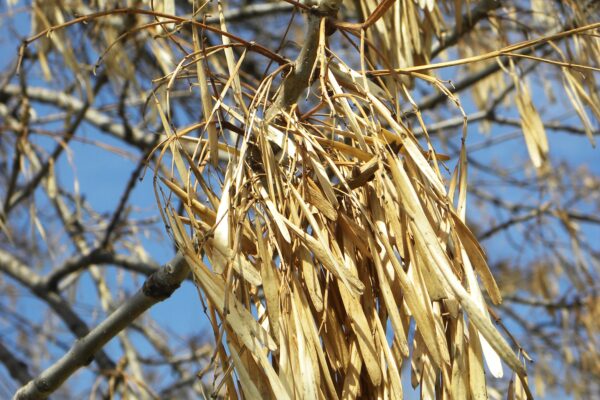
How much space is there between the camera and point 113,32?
4.46 ft

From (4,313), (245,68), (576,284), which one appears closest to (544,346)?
(576,284)

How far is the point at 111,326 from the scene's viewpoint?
843mm

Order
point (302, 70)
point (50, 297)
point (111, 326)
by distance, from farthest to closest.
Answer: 1. point (50, 297)
2. point (111, 326)
3. point (302, 70)

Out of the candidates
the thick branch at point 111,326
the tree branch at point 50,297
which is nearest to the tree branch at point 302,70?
the thick branch at point 111,326

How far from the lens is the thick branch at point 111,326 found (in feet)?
2.46

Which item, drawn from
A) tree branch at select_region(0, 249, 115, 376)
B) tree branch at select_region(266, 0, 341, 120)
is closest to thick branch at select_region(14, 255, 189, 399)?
tree branch at select_region(266, 0, 341, 120)

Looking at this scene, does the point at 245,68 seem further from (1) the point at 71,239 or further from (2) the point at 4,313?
(2) the point at 4,313

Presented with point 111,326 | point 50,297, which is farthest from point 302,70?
point 50,297

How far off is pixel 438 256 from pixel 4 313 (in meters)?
1.69

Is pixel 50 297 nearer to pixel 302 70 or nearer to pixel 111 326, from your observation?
pixel 111 326

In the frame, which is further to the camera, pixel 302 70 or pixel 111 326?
pixel 111 326

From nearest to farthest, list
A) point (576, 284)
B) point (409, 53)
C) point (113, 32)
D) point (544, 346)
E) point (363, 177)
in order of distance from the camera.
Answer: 1. point (363, 177)
2. point (409, 53)
3. point (113, 32)
4. point (576, 284)
5. point (544, 346)

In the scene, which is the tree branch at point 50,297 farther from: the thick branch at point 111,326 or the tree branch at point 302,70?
the tree branch at point 302,70

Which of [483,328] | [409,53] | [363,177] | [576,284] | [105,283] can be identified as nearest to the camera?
[483,328]
